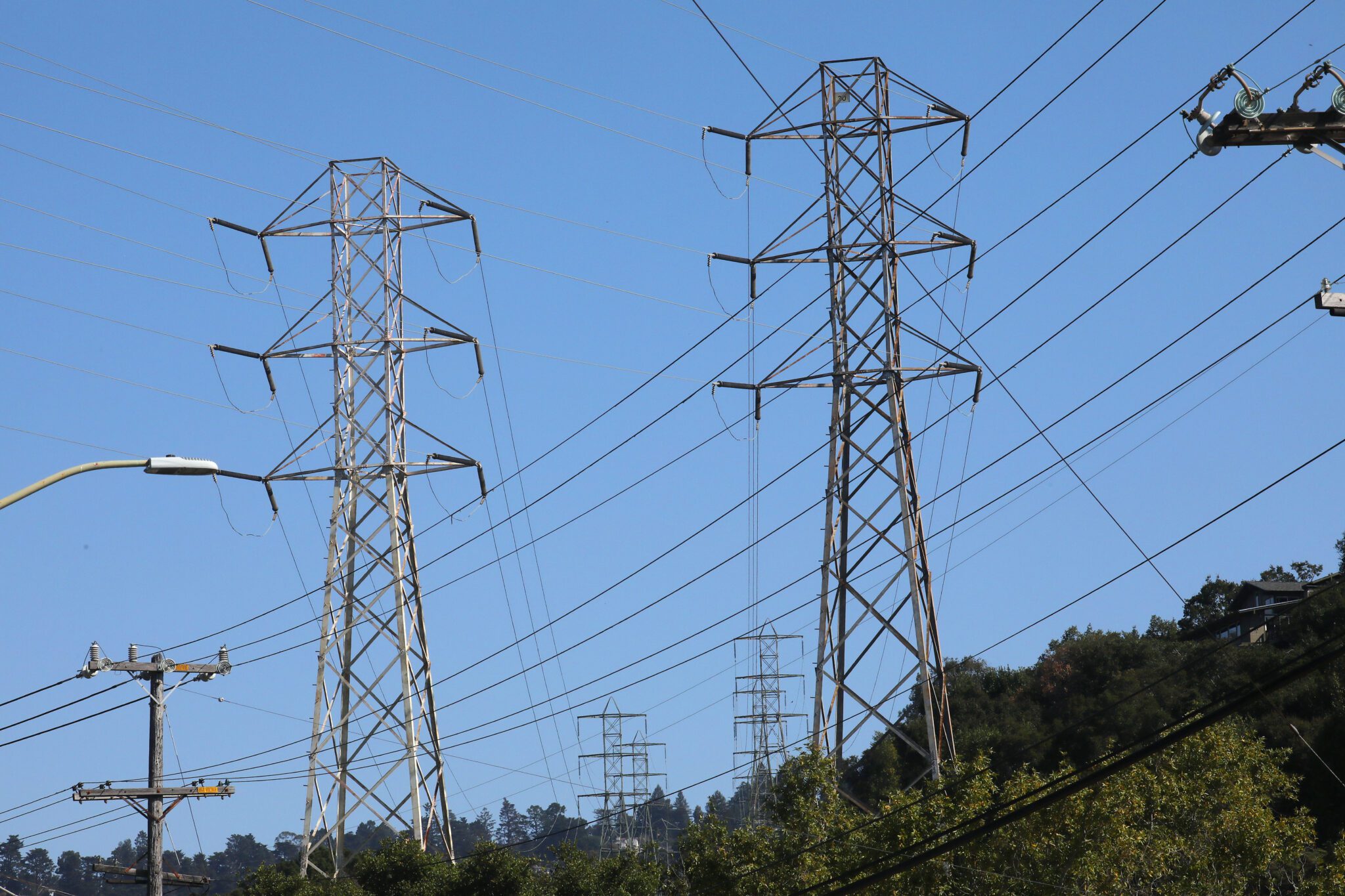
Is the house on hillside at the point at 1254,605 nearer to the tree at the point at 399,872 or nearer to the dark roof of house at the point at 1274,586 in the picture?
the dark roof of house at the point at 1274,586

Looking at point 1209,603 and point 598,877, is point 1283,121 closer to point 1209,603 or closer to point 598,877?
point 598,877

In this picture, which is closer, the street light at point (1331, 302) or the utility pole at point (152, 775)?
the street light at point (1331, 302)

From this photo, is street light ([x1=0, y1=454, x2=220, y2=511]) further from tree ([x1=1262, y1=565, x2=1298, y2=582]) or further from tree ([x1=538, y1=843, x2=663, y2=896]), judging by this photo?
tree ([x1=1262, y1=565, x2=1298, y2=582])

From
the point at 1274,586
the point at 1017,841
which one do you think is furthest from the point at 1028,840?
the point at 1274,586

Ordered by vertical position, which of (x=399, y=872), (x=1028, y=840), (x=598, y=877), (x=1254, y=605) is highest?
(x=1254, y=605)

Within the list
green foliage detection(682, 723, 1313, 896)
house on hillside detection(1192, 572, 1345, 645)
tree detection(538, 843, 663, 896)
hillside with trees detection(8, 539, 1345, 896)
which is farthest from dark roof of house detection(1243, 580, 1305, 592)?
green foliage detection(682, 723, 1313, 896)

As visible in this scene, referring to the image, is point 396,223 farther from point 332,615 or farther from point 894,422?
point 894,422

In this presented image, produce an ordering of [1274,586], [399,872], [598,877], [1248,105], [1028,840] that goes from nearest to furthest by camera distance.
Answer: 1. [1248,105]
2. [1028,840]
3. [399,872]
4. [598,877]
5. [1274,586]

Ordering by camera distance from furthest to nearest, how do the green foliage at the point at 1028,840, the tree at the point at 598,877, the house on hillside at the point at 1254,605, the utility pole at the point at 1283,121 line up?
the house on hillside at the point at 1254,605
the tree at the point at 598,877
the green foliage at the point at 1028,840
the utility pole at the point at 1283,121

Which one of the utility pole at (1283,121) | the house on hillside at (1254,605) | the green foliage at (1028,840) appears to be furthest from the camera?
the house on hillside at (1254,605)

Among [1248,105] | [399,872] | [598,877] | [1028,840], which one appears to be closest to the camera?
[1248,105]

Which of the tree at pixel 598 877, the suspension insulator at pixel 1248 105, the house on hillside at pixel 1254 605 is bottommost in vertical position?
the tree at pixel 598 877

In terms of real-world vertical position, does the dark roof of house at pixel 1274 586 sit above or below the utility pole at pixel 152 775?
above

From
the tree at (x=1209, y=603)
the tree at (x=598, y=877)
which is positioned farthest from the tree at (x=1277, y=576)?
the tree at (x=598, y=877)
